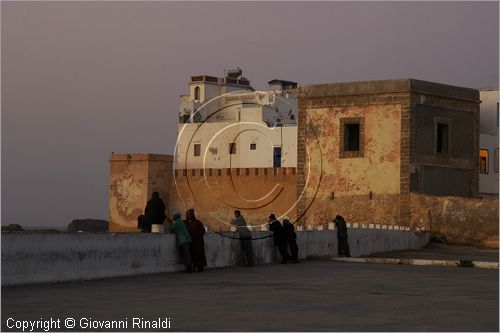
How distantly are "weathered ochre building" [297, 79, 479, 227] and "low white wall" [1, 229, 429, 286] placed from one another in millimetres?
14108

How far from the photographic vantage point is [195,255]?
16.7 metres

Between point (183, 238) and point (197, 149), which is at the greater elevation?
point (197, 149)

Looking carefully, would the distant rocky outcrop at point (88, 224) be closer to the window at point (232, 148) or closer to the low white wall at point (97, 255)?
the window at point (232, 148)

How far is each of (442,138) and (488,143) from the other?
5656 mm

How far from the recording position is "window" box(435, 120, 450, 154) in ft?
113

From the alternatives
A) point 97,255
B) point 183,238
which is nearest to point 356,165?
point 183,238

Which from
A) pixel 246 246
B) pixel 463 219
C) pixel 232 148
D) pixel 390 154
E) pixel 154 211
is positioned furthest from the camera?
pixel 232 148

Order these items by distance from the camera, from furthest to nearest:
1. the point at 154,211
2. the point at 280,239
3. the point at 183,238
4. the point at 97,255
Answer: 1. the point at 280,239
2. the point at 154,211
3. the point at 183,238
4. the point at 97,255

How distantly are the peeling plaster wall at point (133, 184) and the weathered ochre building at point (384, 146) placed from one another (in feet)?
50.5

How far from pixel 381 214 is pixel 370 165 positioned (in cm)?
160

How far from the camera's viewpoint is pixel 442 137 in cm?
3491

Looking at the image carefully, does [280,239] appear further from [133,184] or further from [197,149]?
[197,149]

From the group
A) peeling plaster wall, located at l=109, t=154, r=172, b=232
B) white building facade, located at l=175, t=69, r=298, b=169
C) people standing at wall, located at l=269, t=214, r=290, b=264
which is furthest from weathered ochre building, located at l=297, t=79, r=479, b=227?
white building facade, located at l=175, t=69, r=298, b=169

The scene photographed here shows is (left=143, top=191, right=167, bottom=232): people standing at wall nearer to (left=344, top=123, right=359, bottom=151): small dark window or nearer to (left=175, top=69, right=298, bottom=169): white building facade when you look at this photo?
(left=344, top=123, right=359, bottom=151): small dark window
